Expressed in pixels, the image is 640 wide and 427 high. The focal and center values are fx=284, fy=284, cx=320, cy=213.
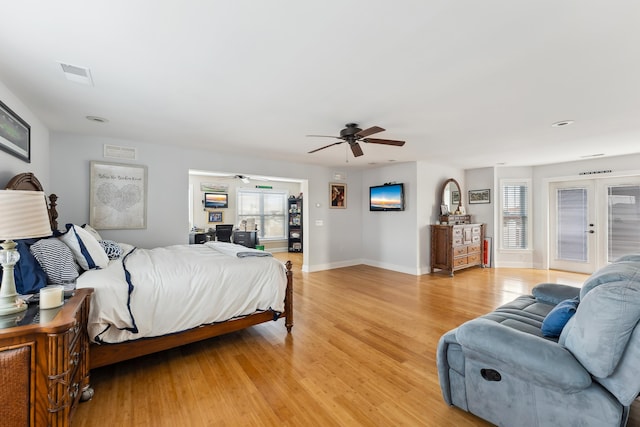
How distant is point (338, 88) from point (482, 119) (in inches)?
74.5

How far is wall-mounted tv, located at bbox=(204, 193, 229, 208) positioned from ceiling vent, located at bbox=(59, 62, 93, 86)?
6158 mm

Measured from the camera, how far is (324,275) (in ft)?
19.4

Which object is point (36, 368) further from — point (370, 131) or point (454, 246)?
point (454, 246)

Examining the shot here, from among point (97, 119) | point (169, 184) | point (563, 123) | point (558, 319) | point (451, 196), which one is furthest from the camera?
point (451, 196)

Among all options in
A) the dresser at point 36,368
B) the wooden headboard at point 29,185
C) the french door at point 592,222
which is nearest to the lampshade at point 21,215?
the dresser at point 36,368

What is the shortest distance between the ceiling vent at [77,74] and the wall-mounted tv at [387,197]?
17.3 ft

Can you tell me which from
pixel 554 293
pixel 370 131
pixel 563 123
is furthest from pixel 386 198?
pixel 554 293

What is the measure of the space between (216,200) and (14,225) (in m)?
7.24

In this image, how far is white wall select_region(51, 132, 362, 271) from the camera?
3.86 metres

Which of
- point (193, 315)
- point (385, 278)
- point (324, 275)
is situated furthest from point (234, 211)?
point (193, 315)

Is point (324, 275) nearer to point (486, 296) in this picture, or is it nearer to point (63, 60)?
point (486, 296)

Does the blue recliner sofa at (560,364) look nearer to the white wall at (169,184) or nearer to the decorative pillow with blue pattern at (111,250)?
the decorative pillow with blue pattern at (111,250)

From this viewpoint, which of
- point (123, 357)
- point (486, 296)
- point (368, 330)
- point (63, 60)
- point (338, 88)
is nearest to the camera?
point (63, 60)

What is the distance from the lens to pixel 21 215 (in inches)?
56.4
